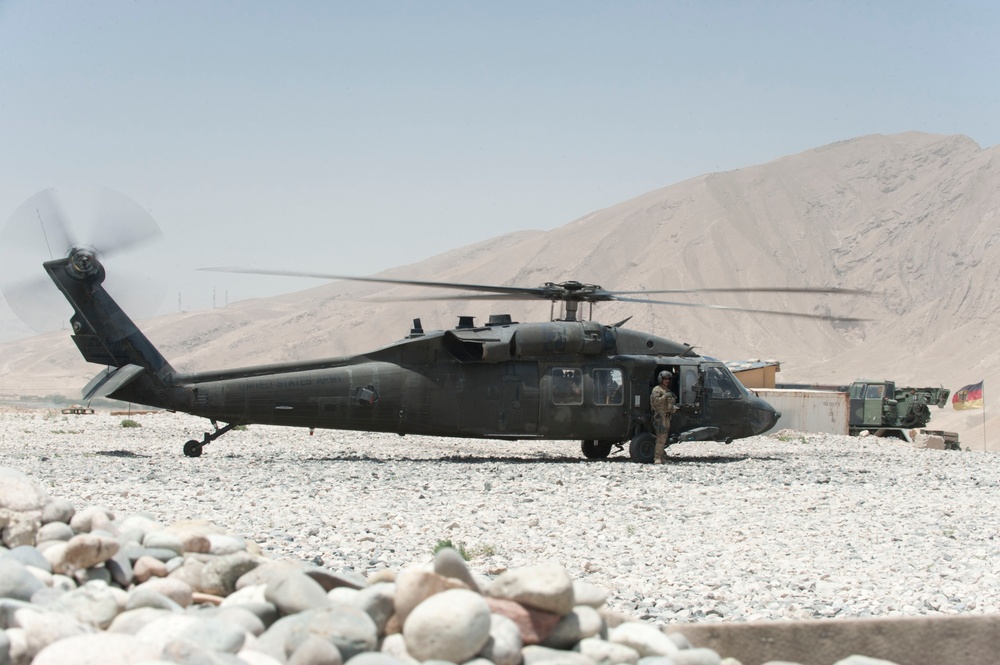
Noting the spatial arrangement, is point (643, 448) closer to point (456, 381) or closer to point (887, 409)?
point (456, 381)

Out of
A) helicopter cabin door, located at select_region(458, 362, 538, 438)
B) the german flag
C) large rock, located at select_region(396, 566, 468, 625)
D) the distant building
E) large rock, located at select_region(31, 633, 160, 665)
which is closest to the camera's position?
large rock, located at select_region(31, 633, 160, 665)

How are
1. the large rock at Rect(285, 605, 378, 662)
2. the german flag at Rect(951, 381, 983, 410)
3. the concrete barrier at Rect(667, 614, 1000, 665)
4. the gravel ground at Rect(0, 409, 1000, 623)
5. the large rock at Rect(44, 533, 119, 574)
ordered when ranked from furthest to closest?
the german flag at Rect(951, 381, 983, 410), the gravel ground at Rect(0, 409, 1000, 623), the large rock at Rect(44, 533, 119, 574), the concrete barrier at Rect(667, 614, 1000, 665), the large rock at Rect(285, 605, 378, 662)

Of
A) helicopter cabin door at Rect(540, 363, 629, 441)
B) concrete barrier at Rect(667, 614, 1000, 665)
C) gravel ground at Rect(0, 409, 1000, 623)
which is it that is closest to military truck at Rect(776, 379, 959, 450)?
gravel ground at Rect(0, 409, 1000, 623)

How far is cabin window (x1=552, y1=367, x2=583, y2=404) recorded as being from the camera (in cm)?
1744

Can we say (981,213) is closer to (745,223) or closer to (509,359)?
(745,223)

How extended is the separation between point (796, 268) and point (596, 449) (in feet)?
271

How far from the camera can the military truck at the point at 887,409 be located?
30828 mm

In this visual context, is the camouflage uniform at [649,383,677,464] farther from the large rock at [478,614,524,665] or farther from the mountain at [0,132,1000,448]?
the mountain at [0,132,1000,448]

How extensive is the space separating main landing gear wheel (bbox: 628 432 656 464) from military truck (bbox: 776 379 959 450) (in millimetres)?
14937

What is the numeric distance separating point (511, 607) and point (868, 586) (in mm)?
4343

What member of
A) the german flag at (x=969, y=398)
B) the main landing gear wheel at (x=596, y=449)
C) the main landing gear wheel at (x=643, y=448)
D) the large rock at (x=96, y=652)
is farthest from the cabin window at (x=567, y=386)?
the german flag at (x=969, y=398)

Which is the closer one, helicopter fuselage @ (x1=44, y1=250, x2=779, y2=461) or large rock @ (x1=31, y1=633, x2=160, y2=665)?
large rock @ (x1=31, y1=633, x2=160, y2=665)

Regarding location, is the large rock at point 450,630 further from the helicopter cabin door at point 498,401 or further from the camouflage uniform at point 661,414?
the camouflage uniform at point 661,414

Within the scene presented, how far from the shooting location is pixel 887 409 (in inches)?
1217
